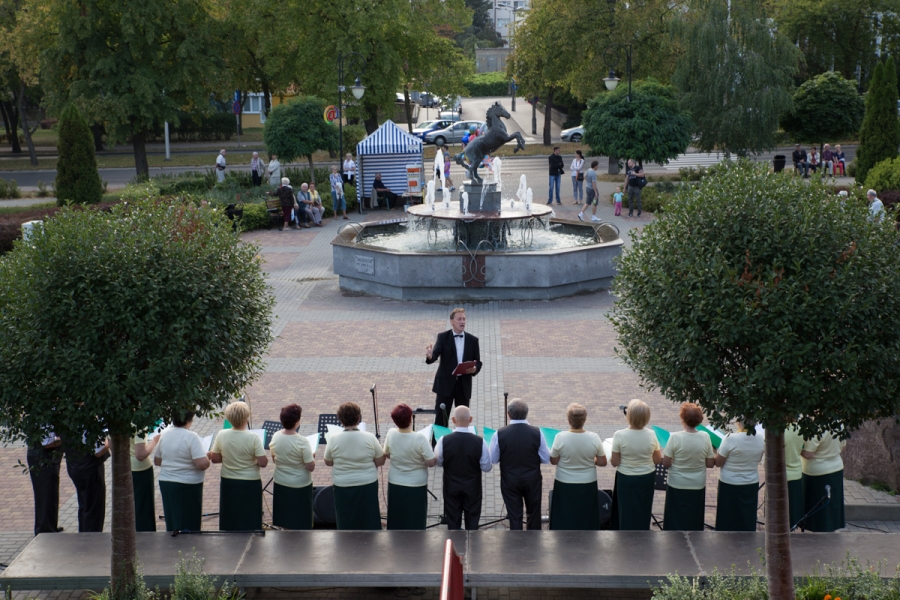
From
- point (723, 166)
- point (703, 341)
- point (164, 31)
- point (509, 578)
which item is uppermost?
point (164, 31)

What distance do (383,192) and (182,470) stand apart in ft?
70.1

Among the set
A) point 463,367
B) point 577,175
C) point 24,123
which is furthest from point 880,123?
point 24,123

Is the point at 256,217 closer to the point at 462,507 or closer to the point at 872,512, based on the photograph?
the point at 462,507

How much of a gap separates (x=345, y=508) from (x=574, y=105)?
52.9 meters

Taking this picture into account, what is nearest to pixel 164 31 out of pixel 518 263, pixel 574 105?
pixel 518 263

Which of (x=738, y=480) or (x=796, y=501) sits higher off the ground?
(x=738, y=480)

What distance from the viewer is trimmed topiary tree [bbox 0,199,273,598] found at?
224 inches

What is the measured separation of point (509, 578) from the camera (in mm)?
6605

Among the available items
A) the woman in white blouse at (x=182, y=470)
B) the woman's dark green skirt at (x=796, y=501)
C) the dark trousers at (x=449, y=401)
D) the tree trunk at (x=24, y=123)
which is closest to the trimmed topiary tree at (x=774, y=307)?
the woman's dark green skirt at (x=796, y=501)

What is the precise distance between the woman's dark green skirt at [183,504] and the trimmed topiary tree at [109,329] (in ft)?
4.72

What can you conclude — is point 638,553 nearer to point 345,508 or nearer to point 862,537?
point 862,537

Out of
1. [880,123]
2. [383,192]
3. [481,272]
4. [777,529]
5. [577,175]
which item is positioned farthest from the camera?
[577,175]

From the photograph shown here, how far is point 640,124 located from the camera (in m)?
29.3

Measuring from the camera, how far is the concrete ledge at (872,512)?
836 centimetres
